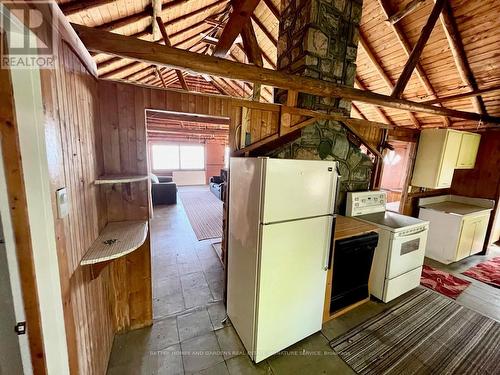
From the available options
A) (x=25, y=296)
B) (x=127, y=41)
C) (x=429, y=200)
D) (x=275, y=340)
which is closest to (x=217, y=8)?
(x=127, y=41)

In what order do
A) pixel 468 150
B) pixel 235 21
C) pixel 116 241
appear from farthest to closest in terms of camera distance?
pixel 468 150
pixel 235 21
pixel 116 241

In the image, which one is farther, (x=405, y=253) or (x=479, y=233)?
(x=479, y=233)

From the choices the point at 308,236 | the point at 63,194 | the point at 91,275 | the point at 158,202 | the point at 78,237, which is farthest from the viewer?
the point at 158,202

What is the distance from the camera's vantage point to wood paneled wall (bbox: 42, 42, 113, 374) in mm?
970

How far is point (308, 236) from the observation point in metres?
1.82

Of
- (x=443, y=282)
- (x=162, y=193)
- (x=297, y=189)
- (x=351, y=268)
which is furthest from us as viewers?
(x=162, y=193)

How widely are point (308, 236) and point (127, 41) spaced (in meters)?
2.11

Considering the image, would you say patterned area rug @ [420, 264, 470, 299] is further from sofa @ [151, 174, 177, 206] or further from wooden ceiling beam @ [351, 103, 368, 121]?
sofa @ [151, 174, 177, 206]

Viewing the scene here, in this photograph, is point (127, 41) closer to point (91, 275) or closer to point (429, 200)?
point (91, 275)

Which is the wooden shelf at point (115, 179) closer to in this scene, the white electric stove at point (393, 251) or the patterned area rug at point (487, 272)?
the white electric stove at point (393, 251)

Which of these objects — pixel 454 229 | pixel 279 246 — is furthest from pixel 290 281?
pixel 454 229

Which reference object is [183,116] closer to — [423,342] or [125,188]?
A: [125,188]

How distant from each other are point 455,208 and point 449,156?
1.12 m

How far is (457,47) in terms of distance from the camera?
3.00 metres
